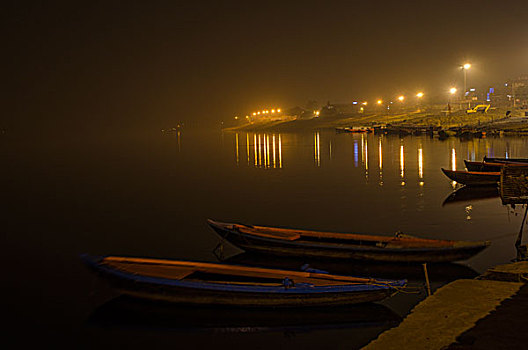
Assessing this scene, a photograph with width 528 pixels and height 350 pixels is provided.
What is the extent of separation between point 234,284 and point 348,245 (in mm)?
5175

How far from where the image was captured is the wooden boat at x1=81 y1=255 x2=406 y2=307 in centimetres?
1261

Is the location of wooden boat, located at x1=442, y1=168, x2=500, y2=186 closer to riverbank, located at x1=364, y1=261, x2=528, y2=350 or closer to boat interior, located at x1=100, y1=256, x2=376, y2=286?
riverbank, located at x1=364, y1=261, x2=528, y2=350

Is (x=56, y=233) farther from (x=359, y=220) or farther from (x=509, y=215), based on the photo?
(x=509, y=215)

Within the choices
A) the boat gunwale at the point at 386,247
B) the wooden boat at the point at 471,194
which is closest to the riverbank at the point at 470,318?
the boat gunwale at the point at 386,247

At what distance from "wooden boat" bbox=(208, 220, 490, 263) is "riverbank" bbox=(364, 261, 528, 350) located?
5.95 ft

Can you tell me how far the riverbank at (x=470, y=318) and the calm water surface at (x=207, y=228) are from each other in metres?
1.19

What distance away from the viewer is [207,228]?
24828 millimetres

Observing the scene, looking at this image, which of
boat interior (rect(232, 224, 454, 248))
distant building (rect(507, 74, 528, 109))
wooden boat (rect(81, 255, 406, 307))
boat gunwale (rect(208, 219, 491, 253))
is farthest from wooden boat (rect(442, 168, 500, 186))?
distant building (rect(507, 74, 528, 109))

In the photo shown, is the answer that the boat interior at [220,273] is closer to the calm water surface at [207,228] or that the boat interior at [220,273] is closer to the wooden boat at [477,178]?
the calm water surface at [207,228]

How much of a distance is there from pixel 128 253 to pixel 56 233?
6983 mm

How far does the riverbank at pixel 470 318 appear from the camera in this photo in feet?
32.3

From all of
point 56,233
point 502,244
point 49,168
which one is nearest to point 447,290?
point 502,244

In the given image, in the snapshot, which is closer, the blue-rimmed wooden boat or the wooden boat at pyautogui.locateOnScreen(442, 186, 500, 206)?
the wooden boat at pyautogui.locateOnScreen(442, 186, 500, 206)

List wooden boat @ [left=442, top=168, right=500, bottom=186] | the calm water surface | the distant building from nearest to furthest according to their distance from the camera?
the calm water surface
wooden boat @ [left=442, top=168, right=500, bottom=186]
the distant building
